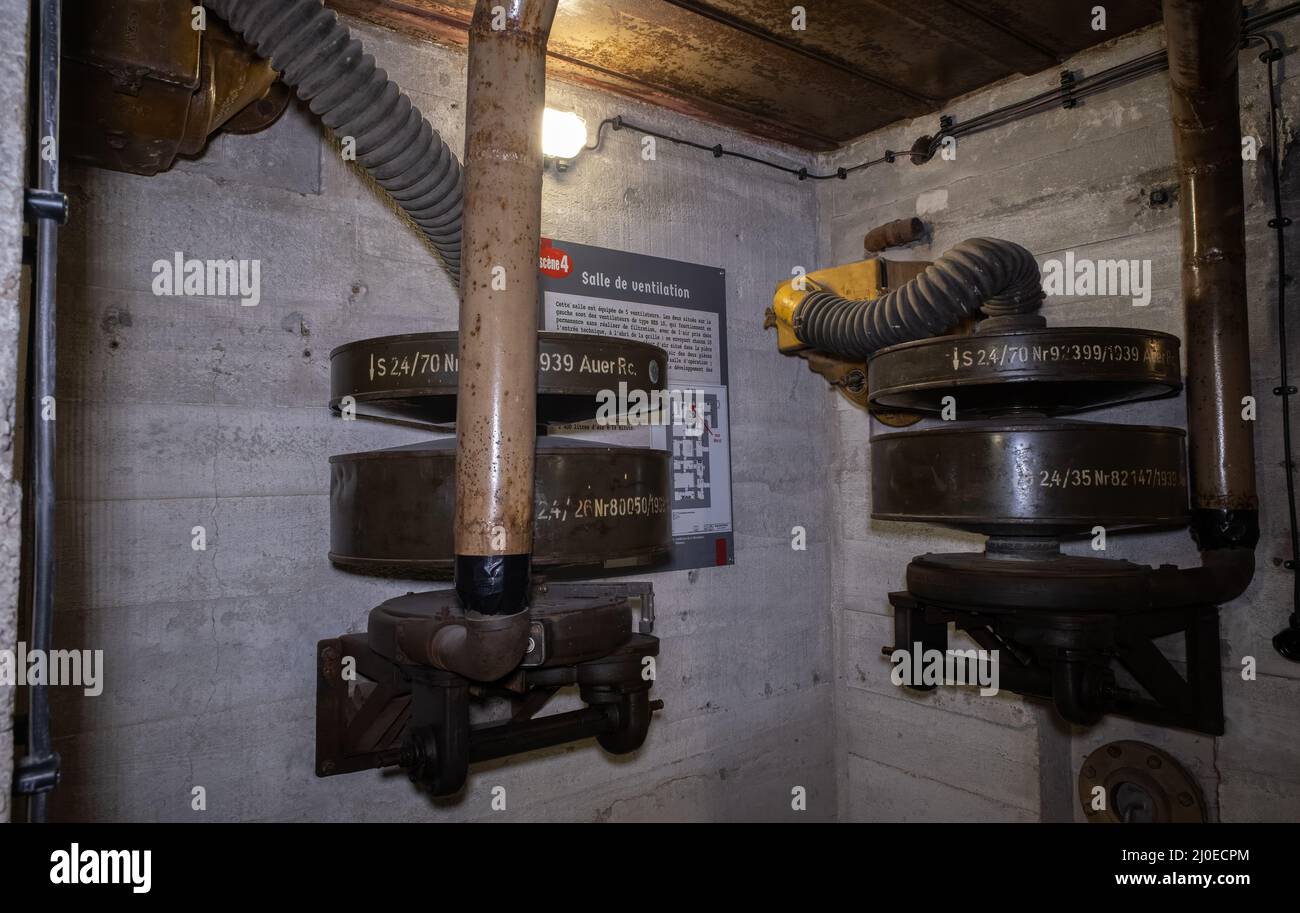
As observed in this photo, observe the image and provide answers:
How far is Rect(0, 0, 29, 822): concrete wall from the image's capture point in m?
0.86

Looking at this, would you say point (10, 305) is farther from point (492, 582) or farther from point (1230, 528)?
point (1230, 528)

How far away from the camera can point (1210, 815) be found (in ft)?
6.94

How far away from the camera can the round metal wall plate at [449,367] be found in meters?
1.44

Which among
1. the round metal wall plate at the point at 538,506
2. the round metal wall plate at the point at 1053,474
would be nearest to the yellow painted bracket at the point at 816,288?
the round metal wall plate at the point at 1053,474

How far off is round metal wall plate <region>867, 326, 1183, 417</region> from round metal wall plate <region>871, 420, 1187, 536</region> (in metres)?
0.09

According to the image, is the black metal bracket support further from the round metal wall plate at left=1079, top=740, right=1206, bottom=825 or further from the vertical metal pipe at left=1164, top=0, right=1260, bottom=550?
the vertical metal pipe at left=1164, top=0, right=1260, bottom=550

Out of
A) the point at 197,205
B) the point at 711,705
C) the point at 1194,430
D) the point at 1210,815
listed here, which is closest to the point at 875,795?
the point at 711,705

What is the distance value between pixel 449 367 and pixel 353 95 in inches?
19.3

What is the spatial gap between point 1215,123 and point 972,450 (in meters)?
1.00

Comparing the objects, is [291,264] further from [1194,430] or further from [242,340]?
[1194,430]

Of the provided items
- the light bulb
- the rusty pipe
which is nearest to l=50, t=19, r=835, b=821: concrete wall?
the light bulb

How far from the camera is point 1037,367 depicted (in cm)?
162
